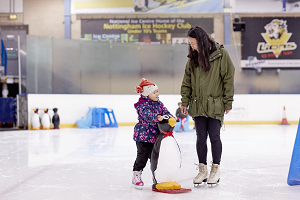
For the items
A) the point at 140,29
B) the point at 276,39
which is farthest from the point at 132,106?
the point at 276,39

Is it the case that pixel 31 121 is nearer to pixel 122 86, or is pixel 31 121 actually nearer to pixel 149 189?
pixel 122 86

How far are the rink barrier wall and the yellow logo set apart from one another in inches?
73.4

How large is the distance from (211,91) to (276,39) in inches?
381

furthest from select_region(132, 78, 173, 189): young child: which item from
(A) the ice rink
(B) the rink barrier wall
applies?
(B) the rink barrier wall

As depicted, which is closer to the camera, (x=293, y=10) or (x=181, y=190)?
(x=181, y=190)

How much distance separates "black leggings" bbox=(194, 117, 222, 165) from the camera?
2000mm

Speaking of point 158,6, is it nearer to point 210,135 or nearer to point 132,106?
point 132,106

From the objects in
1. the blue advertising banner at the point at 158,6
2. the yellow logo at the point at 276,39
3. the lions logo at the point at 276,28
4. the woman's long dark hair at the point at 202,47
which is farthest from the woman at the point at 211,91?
the lions logo at the point at 276,28

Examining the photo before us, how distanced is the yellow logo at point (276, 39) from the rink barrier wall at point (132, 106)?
6.12 feet

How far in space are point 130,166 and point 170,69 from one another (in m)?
7.05

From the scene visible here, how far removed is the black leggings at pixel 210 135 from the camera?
2.00 m

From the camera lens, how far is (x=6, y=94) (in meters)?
9.85

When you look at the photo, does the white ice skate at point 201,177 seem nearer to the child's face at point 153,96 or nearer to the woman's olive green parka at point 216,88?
the woman's olive green parka at point 216,88

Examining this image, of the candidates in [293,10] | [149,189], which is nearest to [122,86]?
[293,10]
